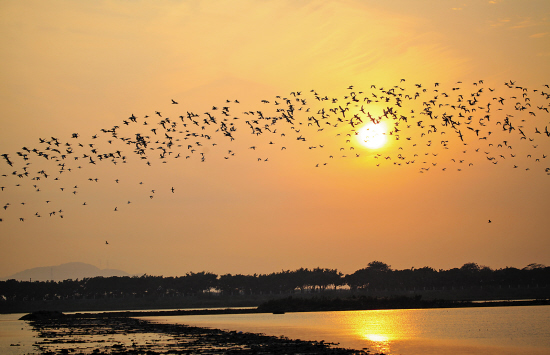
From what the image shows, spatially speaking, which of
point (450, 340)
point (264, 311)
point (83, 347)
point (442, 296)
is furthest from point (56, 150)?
point (442, 296)

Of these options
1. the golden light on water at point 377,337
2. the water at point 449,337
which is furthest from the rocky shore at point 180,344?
the golden light on water at point 377,337

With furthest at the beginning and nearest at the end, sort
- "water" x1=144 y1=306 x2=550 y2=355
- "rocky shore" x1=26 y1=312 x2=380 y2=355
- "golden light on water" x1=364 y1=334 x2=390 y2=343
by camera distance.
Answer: "golden light on water" x1=364 y1=334 x2=390 y2=343, "water" x1=144 y1=306 x2=550 y2=355, "rocky shore" x1=26 y1=312 x2=380 y2=355

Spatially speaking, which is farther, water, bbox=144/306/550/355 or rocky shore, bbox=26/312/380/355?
water, bbox=144/306/550/355

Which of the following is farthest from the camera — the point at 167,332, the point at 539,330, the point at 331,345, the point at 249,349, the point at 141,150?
the point at 167,332

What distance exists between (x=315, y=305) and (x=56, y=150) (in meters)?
96.1

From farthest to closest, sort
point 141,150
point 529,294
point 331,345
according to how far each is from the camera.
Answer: point 529,294 < point 141,150 < point 331,345

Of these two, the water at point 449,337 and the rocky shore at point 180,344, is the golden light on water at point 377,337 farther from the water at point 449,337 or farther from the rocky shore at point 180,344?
the rocky shore at point 180,344

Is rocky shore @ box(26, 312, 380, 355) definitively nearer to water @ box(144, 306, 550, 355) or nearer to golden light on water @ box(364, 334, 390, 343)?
water @ box(144, 306, 550, 355)

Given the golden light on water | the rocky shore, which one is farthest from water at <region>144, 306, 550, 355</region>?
the rocky shore

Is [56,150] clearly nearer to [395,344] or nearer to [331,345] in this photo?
[331,345]

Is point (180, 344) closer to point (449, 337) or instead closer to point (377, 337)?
point (377, 337)

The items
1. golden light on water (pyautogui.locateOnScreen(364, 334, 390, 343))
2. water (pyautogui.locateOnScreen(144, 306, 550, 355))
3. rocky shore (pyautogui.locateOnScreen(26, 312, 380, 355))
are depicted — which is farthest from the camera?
golden light on water (pyautogui.locateOnScreen(364, 334, 390, 343))

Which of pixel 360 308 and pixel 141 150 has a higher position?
pixel 141 150

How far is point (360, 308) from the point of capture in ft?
450
